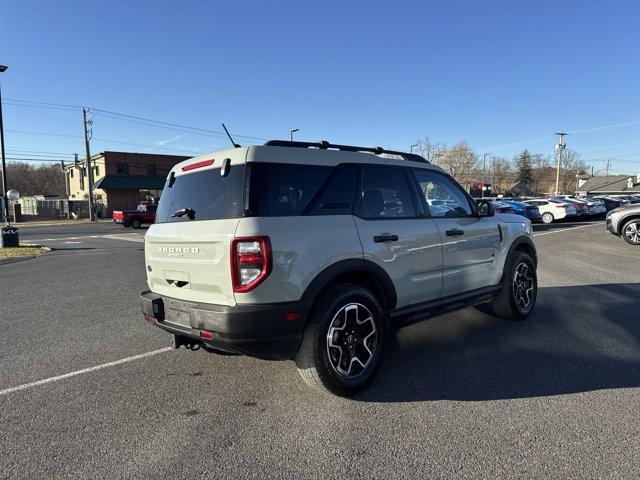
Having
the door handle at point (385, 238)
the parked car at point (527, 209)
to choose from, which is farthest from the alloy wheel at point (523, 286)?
the parked car at point (527, 209)

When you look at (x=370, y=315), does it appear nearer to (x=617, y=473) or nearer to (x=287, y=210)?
(x=287, y=210)

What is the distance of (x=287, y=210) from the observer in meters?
3.28

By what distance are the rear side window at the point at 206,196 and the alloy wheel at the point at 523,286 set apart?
3705 millimetres

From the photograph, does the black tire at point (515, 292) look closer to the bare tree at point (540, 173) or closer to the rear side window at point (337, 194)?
the rear side window at point (337, 194)

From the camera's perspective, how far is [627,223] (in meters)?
14.0

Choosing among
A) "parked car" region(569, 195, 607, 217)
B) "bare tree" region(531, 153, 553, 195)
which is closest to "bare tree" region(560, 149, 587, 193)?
"bare tree" region(531, 153, 553, 195)

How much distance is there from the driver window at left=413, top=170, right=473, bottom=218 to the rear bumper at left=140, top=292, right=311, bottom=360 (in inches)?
75.5

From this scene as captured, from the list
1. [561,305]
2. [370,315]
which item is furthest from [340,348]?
[561,305]

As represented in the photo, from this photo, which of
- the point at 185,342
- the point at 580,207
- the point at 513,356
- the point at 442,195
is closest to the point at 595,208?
the point at 580,207

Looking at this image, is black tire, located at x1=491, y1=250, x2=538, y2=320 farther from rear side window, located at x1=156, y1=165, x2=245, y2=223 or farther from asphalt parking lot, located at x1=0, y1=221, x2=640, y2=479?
rear side window, located at x1=156, y1=165, x2=245, y2=223

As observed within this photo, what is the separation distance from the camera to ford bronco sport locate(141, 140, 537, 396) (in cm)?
310

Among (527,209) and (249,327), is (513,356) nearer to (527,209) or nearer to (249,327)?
(249,327)

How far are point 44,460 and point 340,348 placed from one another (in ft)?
6.78

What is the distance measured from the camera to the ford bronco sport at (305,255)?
3100mm
